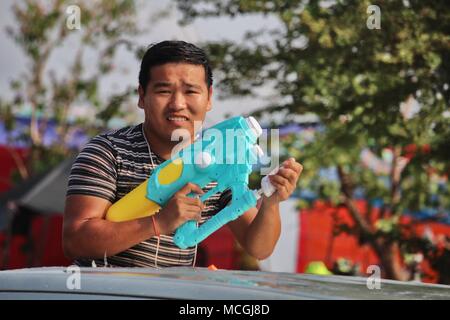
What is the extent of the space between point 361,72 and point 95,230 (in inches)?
122

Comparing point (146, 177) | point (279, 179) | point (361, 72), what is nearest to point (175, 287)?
point (279, 179)

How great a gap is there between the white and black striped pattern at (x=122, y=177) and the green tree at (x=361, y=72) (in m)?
2.47

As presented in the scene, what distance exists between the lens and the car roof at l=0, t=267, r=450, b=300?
180 cm

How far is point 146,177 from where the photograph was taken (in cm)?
275

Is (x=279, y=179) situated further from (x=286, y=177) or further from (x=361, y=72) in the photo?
(x=361, y=72)

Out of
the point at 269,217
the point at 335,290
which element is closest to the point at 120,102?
the point at 269,217

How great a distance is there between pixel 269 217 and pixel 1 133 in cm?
1329

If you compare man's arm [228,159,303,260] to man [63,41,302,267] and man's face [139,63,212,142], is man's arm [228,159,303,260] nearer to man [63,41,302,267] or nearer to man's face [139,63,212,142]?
man [63,41,302,267]

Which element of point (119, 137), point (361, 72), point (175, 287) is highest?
point (361, 72)

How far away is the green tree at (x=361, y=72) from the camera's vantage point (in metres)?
5.02

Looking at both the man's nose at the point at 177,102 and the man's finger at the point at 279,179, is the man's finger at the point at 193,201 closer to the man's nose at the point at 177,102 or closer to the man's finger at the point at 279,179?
the man's finger at the point at 279,179

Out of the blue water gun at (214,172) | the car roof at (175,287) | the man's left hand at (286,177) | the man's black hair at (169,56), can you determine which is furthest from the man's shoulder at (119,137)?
the car roof at (175,287)

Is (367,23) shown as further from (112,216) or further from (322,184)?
(322,184)

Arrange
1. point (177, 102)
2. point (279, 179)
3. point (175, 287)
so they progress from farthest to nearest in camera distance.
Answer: point (177, 102) → point (279, 179) → point (175, 287)
